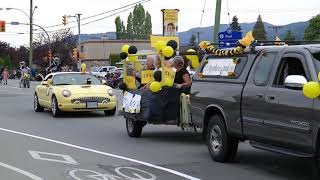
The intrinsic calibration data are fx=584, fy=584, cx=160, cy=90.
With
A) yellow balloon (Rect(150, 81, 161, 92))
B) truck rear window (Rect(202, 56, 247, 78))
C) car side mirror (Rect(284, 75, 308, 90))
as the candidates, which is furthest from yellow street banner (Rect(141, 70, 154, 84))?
car side mirror (Rect(284, 75, 308, 90))

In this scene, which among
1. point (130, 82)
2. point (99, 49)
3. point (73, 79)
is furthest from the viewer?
point (99, 49)

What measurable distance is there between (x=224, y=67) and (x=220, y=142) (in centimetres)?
119

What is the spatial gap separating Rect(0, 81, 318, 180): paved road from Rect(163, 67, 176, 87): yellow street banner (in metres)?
1.18

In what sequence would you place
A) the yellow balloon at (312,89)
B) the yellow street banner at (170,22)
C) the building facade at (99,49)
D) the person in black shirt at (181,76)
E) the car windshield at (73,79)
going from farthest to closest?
the building facade at (99,49) → the yellow street banner at (170,22) → the car windshield at (73,79) → the person in black shirt at (181,76) → the yellow balloon at (312,89)

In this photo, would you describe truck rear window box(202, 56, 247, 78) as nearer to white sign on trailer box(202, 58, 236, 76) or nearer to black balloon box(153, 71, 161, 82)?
white sign on trailer box(202, 58, 236, 76)

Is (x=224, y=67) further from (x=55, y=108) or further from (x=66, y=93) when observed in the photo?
(x=55, y=108)

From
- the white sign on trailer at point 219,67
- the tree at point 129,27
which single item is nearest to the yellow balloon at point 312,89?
the white sign on trailer at point 219,67

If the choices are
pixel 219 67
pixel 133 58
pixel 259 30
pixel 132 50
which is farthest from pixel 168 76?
pixel 259 30

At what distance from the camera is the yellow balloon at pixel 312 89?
6594mm

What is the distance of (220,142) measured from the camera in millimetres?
9125

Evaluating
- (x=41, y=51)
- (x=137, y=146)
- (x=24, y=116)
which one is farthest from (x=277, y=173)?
(x=41, y=51)

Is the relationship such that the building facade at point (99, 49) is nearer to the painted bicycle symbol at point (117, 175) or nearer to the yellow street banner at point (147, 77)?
the yellow street banner at point (147, 77)

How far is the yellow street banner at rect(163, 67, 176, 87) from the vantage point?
11523 millimetres

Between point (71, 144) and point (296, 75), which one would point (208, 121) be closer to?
point (296, 75)
